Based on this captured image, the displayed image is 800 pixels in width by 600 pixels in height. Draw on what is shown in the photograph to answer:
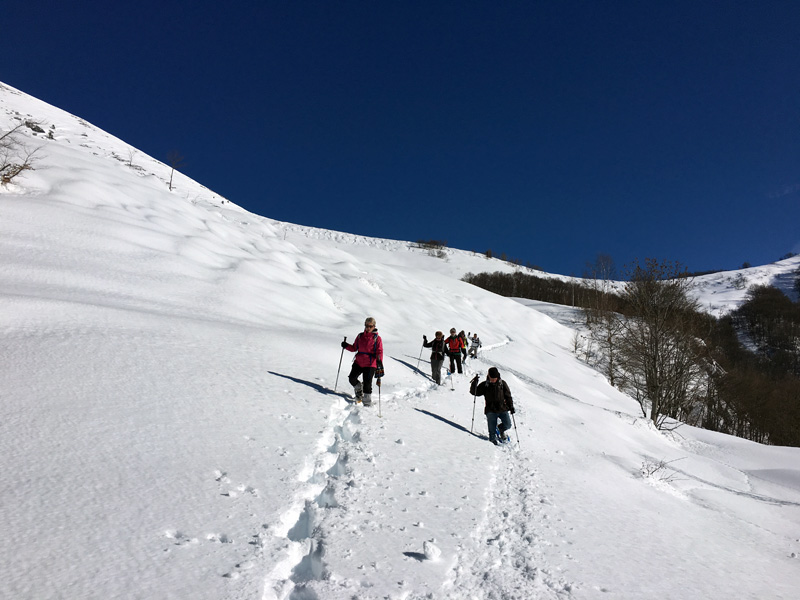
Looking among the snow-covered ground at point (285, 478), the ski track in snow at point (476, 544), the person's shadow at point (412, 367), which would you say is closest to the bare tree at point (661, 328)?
the snow-covered ground at point (285, 478)

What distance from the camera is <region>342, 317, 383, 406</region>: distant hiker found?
8562 millimetres

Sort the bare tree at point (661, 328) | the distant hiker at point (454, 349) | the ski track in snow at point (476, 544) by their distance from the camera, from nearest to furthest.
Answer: the ski track in snow at point (476, 544), the distant hiker at point (454, 349), the bare tree at point (661, 328)

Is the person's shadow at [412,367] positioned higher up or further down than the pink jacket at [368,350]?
further down

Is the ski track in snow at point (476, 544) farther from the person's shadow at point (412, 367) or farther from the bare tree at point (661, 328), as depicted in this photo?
the bare tree at point (661, 328)

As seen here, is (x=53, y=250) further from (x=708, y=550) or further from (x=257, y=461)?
(x=708, y=550)

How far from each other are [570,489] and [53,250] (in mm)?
16420

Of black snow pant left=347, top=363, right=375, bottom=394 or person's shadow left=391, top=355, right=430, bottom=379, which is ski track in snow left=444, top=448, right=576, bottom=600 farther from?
person's shadow left=391, top=355, right=430, bottom=379

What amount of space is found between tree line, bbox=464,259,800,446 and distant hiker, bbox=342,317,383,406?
16.5m

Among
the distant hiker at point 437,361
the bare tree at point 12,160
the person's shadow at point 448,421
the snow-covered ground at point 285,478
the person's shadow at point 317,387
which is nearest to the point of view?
the snow-covered ground at point 285,478

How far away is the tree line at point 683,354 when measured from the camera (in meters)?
20.3

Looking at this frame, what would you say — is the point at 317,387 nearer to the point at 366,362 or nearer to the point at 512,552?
the point at 366,362

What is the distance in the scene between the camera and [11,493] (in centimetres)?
349

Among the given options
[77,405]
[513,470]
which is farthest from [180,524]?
[513,470]

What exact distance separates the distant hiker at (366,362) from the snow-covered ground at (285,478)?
37cm
